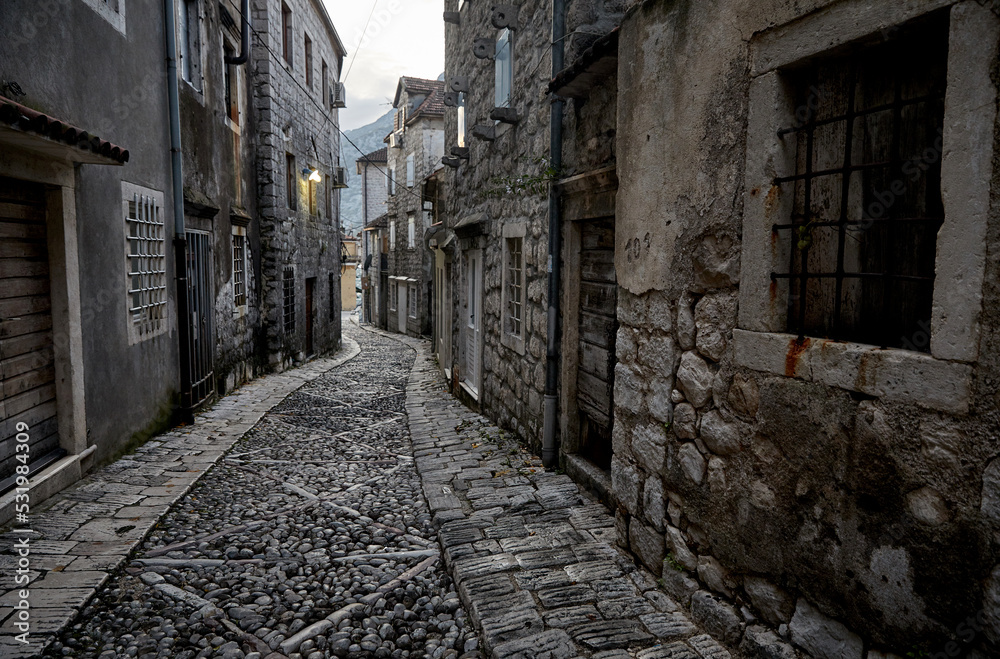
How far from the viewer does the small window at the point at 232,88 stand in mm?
10305

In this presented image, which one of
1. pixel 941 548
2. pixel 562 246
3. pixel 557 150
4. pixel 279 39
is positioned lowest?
pixel 941 548

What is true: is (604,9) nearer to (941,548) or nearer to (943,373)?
(943,373)

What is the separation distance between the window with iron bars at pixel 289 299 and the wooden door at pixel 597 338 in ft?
30.3

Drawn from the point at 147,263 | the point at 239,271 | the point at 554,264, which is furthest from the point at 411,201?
the point at 554,264

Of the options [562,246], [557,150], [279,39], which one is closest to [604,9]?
[557,150]

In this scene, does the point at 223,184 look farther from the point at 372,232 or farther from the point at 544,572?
the point at 372,232

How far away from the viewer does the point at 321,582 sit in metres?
3.63

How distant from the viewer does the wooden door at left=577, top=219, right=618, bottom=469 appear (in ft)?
15.0

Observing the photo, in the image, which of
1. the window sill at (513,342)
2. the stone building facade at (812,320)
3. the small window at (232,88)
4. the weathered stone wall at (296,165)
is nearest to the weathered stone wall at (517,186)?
the window sill at (513,342)

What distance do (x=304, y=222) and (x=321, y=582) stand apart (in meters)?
12.3

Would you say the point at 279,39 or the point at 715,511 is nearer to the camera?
the point at 715,511

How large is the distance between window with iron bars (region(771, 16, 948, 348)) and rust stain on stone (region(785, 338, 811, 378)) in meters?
0.06

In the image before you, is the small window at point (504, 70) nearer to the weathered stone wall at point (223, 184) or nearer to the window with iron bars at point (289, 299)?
the weathered stone wall at point (223, 184)

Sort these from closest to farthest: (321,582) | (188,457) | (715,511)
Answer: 1. (715,511)
2. (321,582)
3. (188,457)
